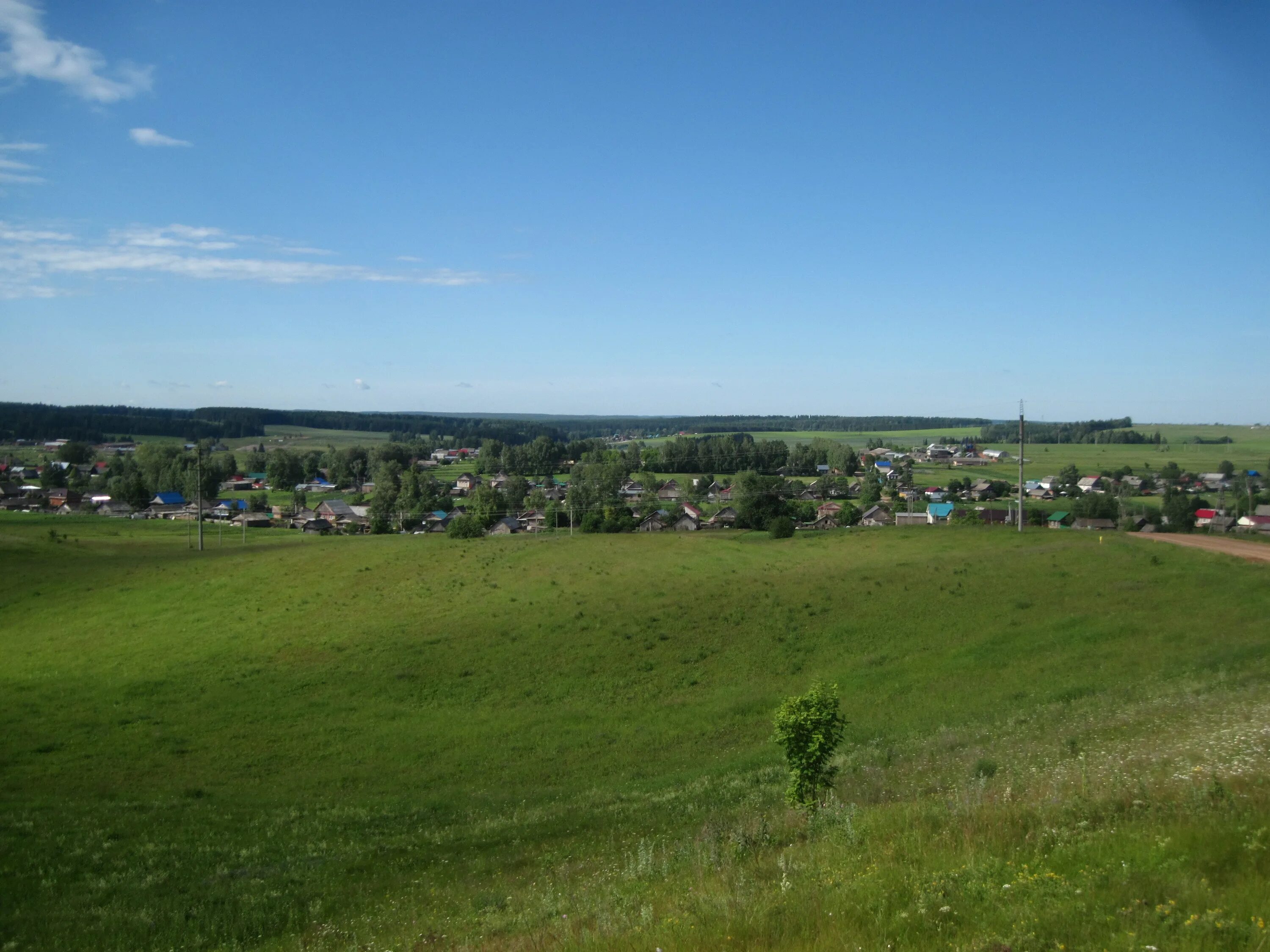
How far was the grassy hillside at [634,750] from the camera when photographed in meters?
7.43

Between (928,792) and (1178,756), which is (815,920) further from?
(1178,756)

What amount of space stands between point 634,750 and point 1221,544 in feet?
99.7

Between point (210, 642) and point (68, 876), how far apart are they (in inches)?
795

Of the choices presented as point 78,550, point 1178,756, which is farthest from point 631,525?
point 1178,756

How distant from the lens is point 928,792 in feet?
39.0

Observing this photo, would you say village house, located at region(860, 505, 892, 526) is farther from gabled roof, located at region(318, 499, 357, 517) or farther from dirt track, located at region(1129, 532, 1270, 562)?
gabled roof, located at region(318, 499, 357, 517)

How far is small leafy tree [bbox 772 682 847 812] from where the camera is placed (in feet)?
41.4

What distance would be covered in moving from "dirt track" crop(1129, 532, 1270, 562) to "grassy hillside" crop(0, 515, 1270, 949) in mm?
1892

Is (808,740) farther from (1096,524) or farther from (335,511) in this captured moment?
(335,511)

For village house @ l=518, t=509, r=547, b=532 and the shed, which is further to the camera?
the shed

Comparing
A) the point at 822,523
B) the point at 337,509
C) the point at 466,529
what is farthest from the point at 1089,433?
the point at 337,509

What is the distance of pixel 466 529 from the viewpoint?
5384cm

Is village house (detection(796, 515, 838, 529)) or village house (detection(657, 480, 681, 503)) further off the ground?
village house (detection(657, 480, 681, 503))

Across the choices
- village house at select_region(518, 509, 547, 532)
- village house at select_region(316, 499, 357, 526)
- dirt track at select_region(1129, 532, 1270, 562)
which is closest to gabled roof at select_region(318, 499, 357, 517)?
village house at select_region(316, 499, 357, 526)
